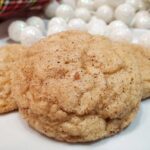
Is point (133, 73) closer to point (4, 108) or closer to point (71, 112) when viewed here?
point (71, 112)

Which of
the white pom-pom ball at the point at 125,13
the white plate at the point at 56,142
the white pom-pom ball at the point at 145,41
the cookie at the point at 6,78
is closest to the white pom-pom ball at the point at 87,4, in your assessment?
the white pom-pom ball at the point at 125,13

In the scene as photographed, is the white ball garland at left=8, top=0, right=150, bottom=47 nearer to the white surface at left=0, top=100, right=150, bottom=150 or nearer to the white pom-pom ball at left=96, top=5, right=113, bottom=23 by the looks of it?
the white pom-pom ball at left=96, top=5, right=113, bottom=23

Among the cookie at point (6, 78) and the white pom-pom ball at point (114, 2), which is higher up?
the cookie at point (6, 78)

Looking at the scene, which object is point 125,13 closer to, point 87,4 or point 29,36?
point 87,4

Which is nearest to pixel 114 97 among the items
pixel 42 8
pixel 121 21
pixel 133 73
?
pixel 133 73

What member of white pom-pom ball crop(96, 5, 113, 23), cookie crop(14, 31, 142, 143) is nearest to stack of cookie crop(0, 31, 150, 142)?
cookie crop(14, 31, 142, 143)

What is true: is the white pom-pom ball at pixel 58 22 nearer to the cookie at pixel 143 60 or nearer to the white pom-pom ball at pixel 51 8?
the white pom-pom ball at pixel 51 8

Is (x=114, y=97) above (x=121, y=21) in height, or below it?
above
